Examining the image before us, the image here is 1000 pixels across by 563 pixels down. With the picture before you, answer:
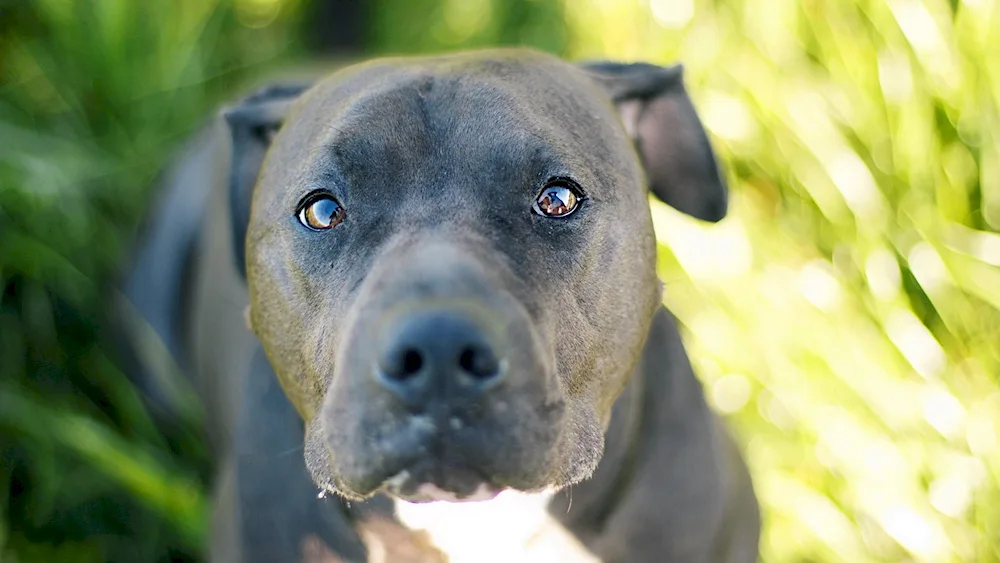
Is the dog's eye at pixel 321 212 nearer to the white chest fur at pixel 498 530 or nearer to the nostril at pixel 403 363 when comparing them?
the nostril at pixel 403 363

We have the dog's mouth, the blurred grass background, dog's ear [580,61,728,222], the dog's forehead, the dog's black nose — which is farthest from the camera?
the blurred grass background

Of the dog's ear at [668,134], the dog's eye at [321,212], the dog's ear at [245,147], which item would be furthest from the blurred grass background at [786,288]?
the dog's eye at [321,212]

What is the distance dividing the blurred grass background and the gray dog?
0.65 meters

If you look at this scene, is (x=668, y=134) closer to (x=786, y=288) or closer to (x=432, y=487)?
(x=432, y=487)

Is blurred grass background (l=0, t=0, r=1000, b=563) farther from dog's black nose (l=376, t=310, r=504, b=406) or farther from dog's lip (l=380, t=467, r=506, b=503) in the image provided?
dog's black nose (l=376, t=310, r=504, b=406)

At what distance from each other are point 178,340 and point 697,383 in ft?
6.43

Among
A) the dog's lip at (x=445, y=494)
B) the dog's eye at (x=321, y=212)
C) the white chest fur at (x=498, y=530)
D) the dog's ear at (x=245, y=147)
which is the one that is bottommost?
the white chest fur at (x=498, y=530)

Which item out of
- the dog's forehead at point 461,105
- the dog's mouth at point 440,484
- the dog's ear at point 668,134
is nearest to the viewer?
the dog's mouth at point 440,484

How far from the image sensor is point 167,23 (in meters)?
3.86

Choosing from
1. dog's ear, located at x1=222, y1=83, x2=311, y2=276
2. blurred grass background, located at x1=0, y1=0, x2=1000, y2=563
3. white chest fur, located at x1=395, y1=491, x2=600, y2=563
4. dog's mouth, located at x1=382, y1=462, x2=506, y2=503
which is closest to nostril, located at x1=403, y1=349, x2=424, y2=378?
dog's mouth, located at x1=382, y1=462, x2=506, y2=503

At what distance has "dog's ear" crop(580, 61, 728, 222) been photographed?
204 cm

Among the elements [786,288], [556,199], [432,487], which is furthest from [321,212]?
[786,288]

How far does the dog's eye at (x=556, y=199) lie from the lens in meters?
1.67

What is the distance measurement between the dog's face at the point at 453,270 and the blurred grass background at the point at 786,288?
1205mm
